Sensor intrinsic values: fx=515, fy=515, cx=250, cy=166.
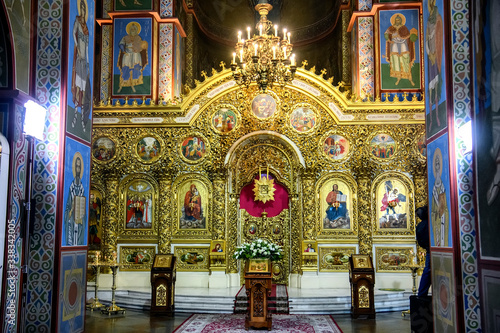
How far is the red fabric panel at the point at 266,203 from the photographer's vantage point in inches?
595

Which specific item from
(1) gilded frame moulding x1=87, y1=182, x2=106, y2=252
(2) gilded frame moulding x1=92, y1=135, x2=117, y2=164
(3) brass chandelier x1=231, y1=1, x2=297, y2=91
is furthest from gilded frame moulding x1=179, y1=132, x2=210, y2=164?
(3) brass chandelier x1=231, y1=1, x2=297, y2=91

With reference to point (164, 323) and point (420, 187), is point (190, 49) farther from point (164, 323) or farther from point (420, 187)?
point (164, 323)

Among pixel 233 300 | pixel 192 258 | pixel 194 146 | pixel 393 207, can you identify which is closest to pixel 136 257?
pixel 192 258

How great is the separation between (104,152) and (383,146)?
7987 millimetres

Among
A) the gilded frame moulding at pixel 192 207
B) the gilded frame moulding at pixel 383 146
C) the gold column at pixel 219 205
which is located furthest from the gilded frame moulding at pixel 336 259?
the gilded frame moulding at pixel 192 207

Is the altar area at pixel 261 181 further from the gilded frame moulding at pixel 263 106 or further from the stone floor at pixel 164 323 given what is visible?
the stone floor at pixel 164 323

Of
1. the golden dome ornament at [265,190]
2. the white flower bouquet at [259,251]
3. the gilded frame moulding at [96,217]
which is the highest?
the golden dome ornament at [265,190]

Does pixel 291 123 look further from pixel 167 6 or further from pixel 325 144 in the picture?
pixel 167 6

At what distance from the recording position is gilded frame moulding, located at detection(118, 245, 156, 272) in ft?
48.1

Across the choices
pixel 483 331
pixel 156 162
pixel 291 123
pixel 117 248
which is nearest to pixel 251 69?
pixel 291 123

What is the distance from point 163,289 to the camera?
11883 millimetres

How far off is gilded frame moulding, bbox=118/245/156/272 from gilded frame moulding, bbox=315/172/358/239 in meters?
4.86

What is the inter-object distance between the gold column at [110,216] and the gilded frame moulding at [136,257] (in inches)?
13.1

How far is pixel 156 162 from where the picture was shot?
14.8 meters
